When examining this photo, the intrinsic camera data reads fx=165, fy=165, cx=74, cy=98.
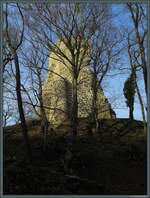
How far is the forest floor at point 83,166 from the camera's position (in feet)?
18.1

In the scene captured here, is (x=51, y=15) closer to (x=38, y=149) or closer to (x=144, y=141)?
(x=38, y=149)

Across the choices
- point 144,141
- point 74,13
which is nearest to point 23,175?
point 74,13

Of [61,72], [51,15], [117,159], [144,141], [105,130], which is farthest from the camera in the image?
[61,72]

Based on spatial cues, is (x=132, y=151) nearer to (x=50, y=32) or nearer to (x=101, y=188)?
(x=101, y=188)

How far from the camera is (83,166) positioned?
779 centimetres

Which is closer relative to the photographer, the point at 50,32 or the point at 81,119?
the point at 50,32

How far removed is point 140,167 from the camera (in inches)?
345

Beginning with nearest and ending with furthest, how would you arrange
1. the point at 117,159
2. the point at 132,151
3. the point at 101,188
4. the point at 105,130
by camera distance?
the point at 101,188
the point at 117,159
the point at 132,151
the point at 105,130

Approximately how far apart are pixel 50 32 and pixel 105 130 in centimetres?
997

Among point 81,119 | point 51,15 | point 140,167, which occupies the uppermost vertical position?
point 51,15

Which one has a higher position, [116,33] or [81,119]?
[116,33]

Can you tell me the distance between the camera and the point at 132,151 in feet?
33.3

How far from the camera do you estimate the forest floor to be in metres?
5.52

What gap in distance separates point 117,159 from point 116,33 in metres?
9.03
